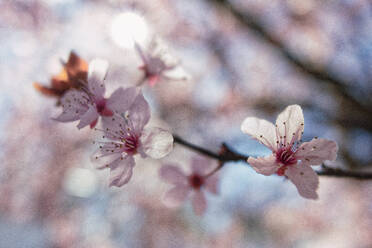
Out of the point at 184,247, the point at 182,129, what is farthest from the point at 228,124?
the point at 184,247

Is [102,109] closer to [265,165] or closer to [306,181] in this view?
[265,165]

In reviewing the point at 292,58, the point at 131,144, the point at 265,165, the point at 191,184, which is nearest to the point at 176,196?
the point at 191,184

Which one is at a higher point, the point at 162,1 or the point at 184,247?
the point at 162,1

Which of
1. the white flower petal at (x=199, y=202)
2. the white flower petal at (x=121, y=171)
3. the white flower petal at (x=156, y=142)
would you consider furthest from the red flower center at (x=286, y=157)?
A: the white flower petal at (x=199, y=202)

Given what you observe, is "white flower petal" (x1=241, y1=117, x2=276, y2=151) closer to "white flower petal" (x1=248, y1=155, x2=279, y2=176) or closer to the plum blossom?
"white flower petal" (x1=248, y1=155, x2=279, y2=176)

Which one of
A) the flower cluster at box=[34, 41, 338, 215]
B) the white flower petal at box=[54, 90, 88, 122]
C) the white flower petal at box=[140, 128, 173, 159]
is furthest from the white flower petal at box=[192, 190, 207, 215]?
the white flower petal at box=[54, 90, 88, 122]

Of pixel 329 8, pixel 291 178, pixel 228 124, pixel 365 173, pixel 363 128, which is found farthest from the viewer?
pixel 228 124

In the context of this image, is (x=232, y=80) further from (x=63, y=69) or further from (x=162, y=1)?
(x=63, y=69)
